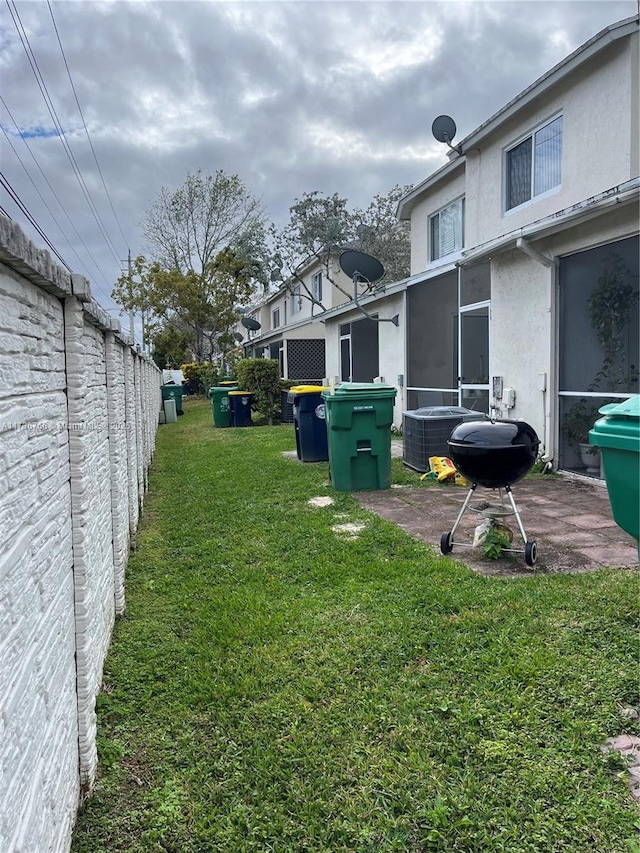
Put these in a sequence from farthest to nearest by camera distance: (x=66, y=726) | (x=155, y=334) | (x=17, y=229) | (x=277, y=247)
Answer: (x=155, y=334) → (x=277, y=247) → (x=66, y=726) → (x=17, y=229)

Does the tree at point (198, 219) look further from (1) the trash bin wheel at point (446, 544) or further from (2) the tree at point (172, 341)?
(1) the trash bin wheel at point (446, 544)

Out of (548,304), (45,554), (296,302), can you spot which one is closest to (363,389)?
(548,304)

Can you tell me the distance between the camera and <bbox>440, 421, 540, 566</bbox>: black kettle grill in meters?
4.46

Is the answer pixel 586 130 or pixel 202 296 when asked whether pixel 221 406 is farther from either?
pixel 202 296

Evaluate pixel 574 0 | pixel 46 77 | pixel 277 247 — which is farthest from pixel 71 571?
pixel 277 247

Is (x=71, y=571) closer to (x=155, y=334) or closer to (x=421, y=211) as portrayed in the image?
(x=421, y=211)

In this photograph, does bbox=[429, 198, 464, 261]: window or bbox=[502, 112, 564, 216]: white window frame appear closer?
bbox=[502, 112, 564, 216]: white window frame

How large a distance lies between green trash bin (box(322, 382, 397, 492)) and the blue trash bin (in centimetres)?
233

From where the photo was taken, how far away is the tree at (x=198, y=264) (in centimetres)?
2872

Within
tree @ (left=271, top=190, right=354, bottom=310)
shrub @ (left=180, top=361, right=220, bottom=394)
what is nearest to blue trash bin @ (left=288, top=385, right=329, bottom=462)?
tree @ (left=271, top=190, right=354, bottom=310)

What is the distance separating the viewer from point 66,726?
210 cm

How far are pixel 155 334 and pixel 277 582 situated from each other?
29805 mm

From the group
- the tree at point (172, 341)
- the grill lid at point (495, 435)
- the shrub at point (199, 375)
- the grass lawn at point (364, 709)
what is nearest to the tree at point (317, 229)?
the shrub at point (199, 375)

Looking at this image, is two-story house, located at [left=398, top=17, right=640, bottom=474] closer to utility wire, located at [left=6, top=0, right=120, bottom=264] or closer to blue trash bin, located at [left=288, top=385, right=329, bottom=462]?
blue trash bin, located at [left=288, top=385, right=329, bottom=462]
